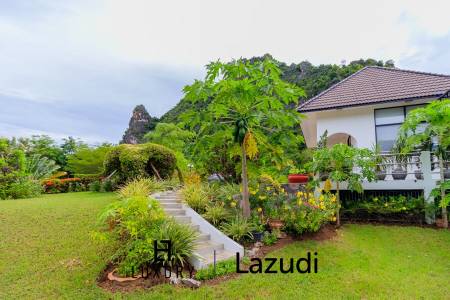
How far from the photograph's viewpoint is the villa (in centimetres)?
922

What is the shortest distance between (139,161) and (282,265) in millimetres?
7932

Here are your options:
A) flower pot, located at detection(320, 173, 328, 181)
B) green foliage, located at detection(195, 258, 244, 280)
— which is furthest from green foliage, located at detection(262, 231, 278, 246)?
flower pot, located at detection(320, 173, 328, 181)

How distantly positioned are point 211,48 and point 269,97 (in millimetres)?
8462

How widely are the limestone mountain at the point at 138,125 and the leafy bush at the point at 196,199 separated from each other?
94.2ft

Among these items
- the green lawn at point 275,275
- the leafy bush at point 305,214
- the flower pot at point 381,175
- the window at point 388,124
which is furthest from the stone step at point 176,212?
the window at point 388,124

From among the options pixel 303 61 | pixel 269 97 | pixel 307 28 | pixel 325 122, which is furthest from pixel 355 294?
pixel 303 61

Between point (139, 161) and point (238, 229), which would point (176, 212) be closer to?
point (238, 229)

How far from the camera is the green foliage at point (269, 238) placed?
21.2 ft

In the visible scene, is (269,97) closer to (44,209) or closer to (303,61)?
(44,209)

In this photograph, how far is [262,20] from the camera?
483 inches

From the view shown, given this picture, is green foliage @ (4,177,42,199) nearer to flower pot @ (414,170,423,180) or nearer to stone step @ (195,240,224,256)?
stone step @ (195,240,224,256)

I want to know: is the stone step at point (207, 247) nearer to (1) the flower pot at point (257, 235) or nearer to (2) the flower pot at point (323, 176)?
(1) the flower pot at point (257, 235)

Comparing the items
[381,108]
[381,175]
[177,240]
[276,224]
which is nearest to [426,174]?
[381,175]

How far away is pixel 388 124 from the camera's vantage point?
36.7 feet
